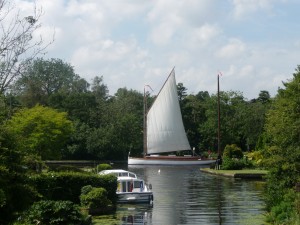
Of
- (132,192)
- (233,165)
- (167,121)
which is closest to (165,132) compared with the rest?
(167,121)

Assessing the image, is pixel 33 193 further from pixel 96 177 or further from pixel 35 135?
pixel 35 135

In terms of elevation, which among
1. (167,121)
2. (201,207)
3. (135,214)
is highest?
(167,121)

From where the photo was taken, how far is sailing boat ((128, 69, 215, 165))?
83.2 m

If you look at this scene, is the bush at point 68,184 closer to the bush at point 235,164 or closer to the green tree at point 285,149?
the green tree at point 285,149

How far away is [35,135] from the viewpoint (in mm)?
52344

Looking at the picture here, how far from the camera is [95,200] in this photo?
3066 centimetres

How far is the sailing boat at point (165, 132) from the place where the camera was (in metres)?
83.2

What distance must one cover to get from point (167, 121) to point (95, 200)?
53.3 metres

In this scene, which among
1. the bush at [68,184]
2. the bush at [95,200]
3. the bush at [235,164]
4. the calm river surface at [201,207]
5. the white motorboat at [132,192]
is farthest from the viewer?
the bush at [235,164]

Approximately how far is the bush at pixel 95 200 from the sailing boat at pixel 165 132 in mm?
52200

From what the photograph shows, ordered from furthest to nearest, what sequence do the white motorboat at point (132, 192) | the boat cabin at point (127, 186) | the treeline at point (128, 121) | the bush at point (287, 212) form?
the treeline at point (128, 121) → the boat cabin at point (127, 186) → the white motorboat at point (132, 192) → the bush at point (287, 212)

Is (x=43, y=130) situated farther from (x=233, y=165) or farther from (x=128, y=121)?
(x=128, y=121)

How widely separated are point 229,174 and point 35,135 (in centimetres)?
1881

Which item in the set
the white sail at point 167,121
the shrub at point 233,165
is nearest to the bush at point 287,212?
the shrub at point 233,165
